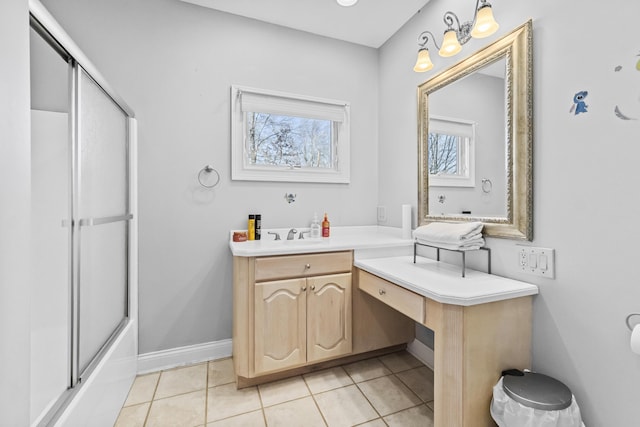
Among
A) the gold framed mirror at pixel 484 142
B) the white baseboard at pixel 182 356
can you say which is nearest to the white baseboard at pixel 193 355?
the white baseboard at pixel 182 356

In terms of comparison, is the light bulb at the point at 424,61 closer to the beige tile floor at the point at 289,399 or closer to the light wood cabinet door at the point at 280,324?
the light wood cabinet door at the point at 280,324

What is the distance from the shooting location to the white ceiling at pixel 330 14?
6.57 feet

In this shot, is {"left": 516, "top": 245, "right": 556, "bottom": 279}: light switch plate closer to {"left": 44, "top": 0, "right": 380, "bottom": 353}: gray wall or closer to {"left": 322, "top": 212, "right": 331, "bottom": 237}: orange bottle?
{"left": 322, "top": 212, "right": 331, "bottom": 237}: orange bottle

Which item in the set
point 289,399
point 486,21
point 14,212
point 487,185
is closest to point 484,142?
point 487,185

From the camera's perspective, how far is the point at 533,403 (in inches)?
40.1

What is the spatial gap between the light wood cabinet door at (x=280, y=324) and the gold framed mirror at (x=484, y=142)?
3.37 feet

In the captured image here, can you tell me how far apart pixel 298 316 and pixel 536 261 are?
4.16ft

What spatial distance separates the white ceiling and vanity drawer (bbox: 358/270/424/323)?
72.8 inches

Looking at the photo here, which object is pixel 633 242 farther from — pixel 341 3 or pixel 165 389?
pixel 165 389

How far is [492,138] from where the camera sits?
4.98 feet

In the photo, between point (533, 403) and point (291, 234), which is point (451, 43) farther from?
point (533, 403)

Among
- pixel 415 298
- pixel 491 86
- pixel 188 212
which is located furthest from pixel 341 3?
pixel 415 298

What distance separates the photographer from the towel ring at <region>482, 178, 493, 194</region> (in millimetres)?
1534

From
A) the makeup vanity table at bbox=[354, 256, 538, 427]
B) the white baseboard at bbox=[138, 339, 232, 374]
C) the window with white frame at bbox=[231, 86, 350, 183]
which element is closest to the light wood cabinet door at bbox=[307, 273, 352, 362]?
the makeup vanity table at bbox=[354, 256, 538, 427]
